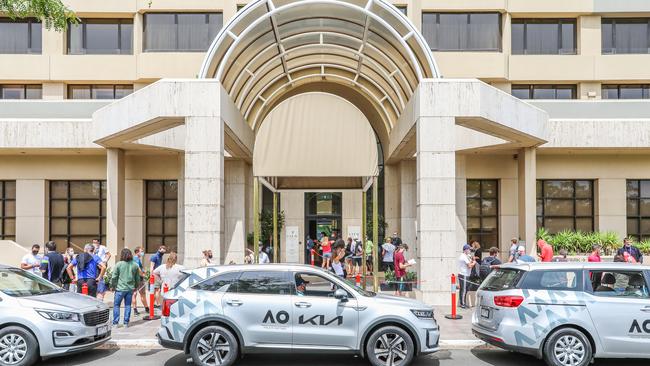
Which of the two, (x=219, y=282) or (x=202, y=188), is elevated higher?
(x=202, y=188)

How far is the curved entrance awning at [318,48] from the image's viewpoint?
1580 cm

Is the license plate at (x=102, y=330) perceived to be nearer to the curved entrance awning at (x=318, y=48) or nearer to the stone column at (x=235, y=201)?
the curved entrance awning at (x=318, y=48)

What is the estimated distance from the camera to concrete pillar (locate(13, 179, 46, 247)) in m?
22.9

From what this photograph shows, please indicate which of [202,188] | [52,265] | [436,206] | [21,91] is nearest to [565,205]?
[436,206]

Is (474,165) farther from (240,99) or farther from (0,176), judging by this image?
(0,176)

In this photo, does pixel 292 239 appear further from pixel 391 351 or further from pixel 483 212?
pixel 391 351

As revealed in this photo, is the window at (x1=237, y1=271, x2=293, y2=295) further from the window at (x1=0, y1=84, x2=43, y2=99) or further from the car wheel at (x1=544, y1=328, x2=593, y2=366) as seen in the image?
the window at (x1=0, y1=84, x2=43, y2=99)

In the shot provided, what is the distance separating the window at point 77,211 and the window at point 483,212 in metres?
15.5

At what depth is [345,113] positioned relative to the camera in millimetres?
16547

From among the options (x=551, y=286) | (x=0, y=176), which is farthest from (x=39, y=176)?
(x=551, y=286)

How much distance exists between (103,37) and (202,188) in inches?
553

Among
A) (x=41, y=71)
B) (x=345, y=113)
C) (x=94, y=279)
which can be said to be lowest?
(x=94, y=279)

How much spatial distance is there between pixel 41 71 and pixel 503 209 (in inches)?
808

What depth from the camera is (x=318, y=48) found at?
21.0m
